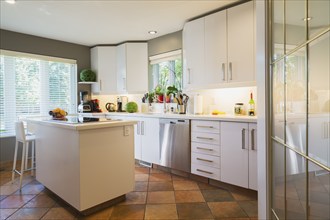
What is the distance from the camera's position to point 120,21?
3.38 m

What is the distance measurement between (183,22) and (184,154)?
2056 millimetres

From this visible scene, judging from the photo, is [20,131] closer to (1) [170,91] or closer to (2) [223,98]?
(1) [170,91]

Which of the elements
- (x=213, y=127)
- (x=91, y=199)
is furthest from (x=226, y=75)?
(x=91, y=199)

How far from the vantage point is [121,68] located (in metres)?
4.45

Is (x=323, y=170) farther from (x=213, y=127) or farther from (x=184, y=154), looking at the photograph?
(x=184, y=154)

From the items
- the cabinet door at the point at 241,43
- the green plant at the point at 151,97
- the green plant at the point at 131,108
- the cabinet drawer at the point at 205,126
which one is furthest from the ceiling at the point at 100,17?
the cabinet drawer at the point at 205,126

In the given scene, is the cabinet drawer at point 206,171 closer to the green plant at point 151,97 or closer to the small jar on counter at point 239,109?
the small jar on counter at point 239,109

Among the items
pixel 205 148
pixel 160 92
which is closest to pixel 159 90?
pixel 160 92

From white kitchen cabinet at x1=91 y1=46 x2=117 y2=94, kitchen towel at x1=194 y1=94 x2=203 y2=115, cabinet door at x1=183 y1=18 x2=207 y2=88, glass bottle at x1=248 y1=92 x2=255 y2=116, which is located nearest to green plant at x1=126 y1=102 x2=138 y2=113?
white kitchen cabinet at x1=91 y1=46 x2=117 y2=94

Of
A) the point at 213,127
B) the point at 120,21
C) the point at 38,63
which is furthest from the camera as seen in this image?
the point at 38,63

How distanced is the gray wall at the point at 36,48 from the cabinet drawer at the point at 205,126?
9.93 feet

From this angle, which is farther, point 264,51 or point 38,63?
point 38,63

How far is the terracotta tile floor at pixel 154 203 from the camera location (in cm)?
207

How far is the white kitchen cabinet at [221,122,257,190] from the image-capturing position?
2.35m
